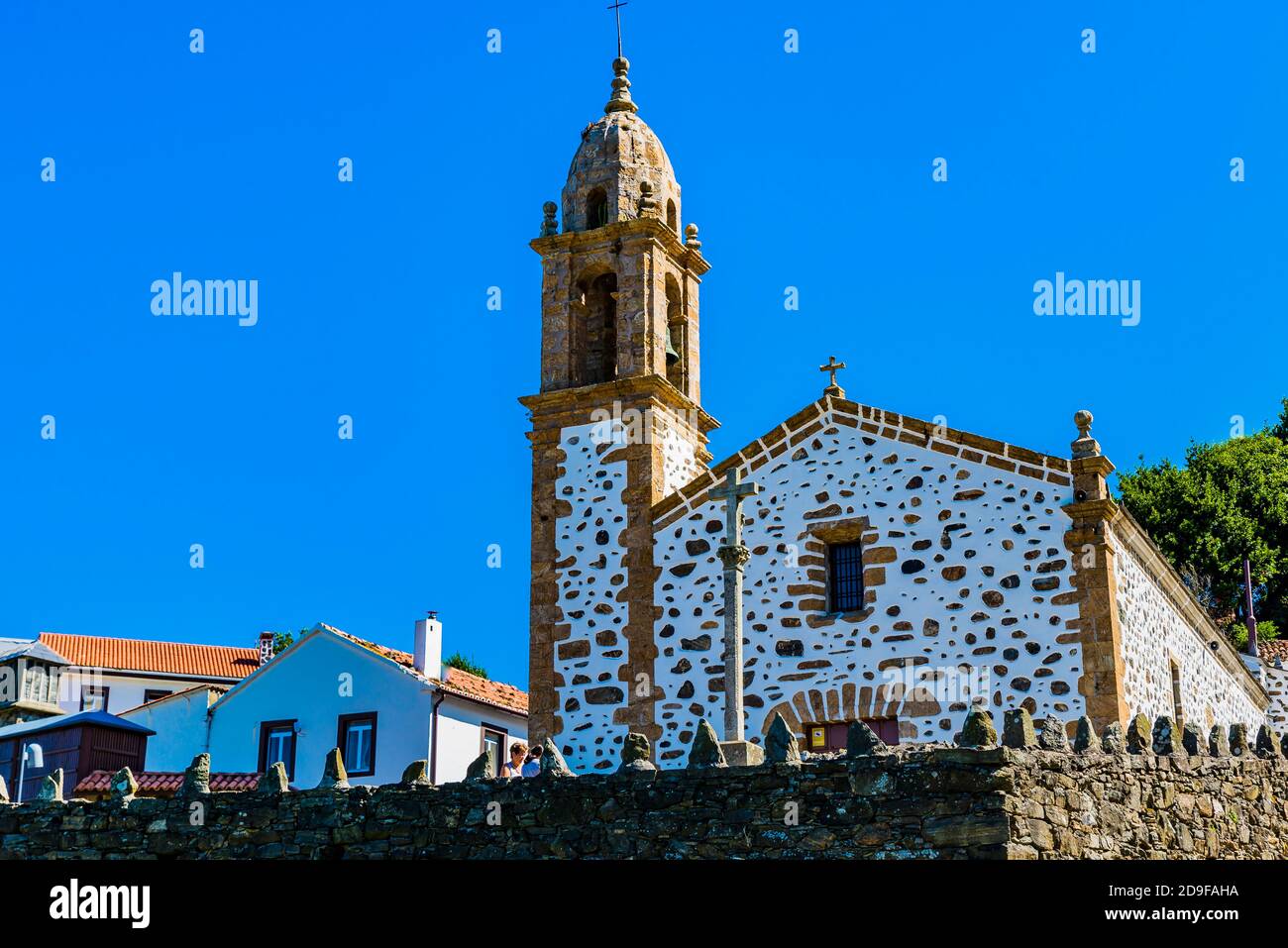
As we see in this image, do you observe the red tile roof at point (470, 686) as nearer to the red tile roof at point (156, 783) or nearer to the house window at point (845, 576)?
the red tile roof at point (156, 783)

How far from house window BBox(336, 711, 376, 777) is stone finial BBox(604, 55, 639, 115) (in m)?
11.0

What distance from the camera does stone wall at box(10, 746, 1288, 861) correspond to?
11.3 m

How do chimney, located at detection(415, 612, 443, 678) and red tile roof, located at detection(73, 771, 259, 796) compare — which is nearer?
red tile roof, located at detection(73, 771, 259, 796)

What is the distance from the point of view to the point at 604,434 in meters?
23.3

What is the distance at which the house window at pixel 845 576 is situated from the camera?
69.3ft

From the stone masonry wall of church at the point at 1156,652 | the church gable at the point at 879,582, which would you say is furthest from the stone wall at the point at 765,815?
the church gable at the point at 879,582

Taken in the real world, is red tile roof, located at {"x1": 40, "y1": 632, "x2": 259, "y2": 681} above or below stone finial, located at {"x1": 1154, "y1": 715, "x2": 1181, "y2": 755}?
above

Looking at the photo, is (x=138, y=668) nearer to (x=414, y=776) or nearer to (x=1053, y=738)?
(x=414, y=776)

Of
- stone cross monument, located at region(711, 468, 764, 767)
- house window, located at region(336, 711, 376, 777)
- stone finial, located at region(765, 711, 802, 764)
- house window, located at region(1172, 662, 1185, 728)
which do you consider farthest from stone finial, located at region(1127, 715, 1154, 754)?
house window, located at region(336, 711, 376, 777)

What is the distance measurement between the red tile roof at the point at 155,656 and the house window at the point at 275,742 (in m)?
16.5

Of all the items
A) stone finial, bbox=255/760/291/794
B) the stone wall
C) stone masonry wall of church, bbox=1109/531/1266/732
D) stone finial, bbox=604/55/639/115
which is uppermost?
stone finial, bbox=604/55/639/115

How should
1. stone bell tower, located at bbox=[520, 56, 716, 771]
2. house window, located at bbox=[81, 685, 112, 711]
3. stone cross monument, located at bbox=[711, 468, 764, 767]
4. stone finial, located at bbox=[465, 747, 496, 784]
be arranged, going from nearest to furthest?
1. stone finial, located at bbox=[465, 747, 496, 784]
2. stone cross monument, located at bbox=[711, 468, 764, 767]
3. stone bell tower, located at bbox=[520, 56, 716, 771]
4. house window, located at bbox=[81, 685, 112, 711]

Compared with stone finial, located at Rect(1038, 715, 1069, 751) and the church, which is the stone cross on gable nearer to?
the church
